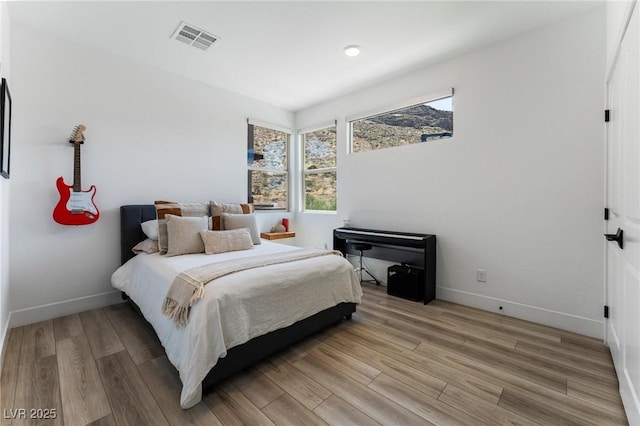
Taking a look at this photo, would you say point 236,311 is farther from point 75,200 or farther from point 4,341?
point 75,200

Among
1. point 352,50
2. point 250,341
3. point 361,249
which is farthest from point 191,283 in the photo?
point 352,50

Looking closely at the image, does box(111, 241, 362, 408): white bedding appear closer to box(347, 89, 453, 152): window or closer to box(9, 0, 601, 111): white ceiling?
box(347, 89, 453, 152): window

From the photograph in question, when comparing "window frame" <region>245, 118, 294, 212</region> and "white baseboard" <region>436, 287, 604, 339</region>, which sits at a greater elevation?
"window frame" <region>245, 118, 294, 212</region>

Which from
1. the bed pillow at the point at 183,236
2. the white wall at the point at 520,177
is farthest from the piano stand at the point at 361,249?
the bed pillow at the point at 183,236

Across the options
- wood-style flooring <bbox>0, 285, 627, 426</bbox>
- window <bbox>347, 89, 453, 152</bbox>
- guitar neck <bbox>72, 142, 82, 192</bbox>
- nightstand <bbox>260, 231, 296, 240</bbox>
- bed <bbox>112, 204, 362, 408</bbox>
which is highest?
window <bbox>347, 89, 453, 152</bbox>

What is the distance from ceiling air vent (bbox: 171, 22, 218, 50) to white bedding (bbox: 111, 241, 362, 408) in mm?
2085

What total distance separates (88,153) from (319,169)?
9.85 feet

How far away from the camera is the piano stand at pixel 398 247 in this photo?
3049 millimetres

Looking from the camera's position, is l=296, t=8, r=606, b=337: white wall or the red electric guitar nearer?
l=296, t=8, r=606, b=337: white wall

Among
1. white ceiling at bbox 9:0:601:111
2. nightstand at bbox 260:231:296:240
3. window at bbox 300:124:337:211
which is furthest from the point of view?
window at bbox 300:124:337:211

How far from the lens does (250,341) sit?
182 cm

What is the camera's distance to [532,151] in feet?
8.37

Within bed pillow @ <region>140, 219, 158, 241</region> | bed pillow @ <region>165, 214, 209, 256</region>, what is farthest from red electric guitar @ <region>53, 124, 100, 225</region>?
bed pillow @ <region>165, 214, 209, 256</region>

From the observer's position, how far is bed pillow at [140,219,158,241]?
2816 millimetres
